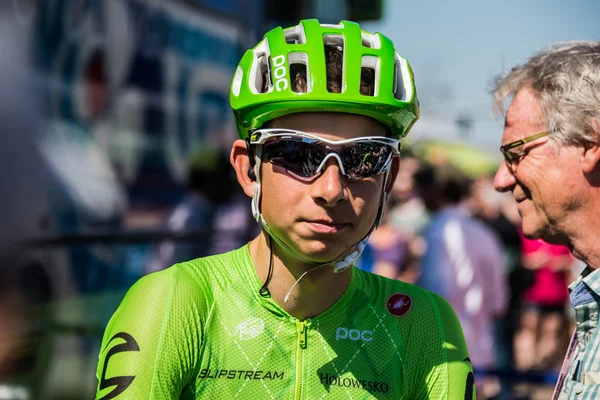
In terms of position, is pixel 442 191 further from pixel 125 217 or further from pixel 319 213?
pixel 319 213

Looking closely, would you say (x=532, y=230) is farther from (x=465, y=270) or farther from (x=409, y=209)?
(x=409, y=209)

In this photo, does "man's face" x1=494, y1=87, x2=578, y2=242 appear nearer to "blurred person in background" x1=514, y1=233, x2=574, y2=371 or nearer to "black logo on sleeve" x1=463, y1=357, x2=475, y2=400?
"black logo on sleeve" x1=463, y1=357, x2=475, y2=400

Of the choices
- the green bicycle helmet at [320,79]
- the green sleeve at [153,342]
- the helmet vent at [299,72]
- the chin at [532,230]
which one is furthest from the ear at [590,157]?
the green sleeve at [153,342]

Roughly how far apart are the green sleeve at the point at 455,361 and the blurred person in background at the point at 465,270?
3.85 metres

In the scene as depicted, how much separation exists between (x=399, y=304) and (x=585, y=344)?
66cm

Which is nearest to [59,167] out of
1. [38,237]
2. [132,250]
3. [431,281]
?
[38,237]

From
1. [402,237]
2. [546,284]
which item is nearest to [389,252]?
[402,237]

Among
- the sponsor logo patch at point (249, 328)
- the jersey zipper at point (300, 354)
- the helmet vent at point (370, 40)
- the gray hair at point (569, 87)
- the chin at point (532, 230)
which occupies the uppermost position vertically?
the helmet vent at point (370, 40)

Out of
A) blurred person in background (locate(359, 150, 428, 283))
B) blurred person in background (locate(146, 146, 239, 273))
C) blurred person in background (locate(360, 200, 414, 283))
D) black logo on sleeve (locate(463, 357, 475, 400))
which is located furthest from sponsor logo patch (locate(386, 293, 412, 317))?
blurred person in background (locate(360, 200, 414, 283))

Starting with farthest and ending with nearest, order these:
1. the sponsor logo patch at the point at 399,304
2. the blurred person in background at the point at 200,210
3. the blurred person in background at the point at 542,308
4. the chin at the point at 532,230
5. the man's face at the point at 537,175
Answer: the blurred person in background at the point at 542,308 < the blurred person in background at the point at 200,210 < the chin at the point at 532,230 < the man's face at the point at 537,175 < the sponsor logo patch at the point at 399,304

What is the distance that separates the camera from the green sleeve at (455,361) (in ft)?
8.32

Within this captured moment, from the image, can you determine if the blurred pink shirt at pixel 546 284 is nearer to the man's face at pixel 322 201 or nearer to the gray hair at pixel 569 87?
the gray hair at pixel 569 87

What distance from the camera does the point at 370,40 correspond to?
8.55 feet

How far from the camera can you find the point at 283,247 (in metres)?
2.49
